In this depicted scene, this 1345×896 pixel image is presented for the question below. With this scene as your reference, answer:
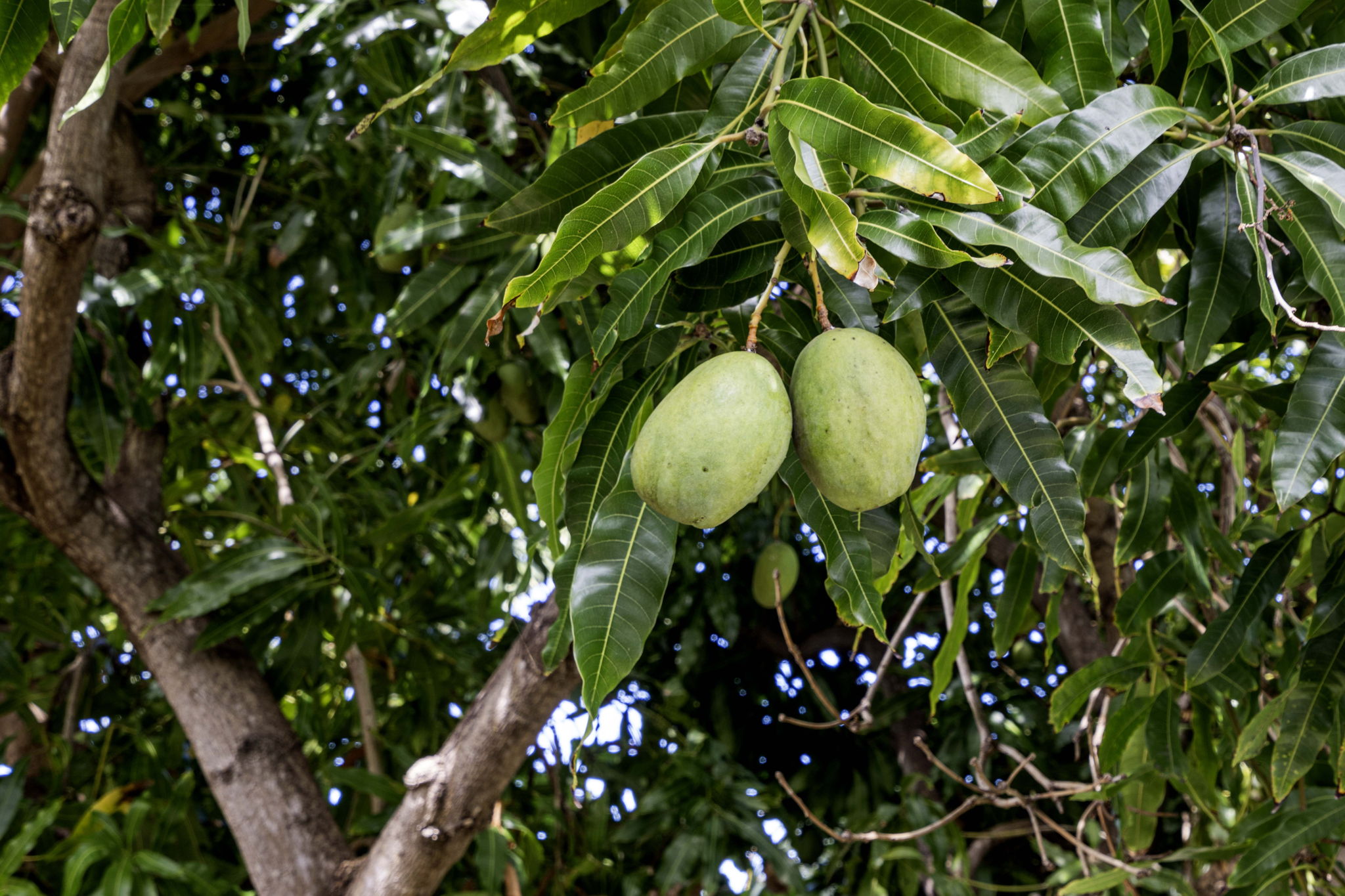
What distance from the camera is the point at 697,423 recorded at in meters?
0.83

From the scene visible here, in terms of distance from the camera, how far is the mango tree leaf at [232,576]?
2.33 m

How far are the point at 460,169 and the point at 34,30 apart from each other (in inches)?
38.6

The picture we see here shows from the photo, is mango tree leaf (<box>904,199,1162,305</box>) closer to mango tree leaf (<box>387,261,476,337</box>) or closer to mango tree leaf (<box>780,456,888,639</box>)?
mango tree leaf (<box>780,456,888,639</box>)

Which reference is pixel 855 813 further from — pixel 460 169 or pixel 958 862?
pixel 460 169

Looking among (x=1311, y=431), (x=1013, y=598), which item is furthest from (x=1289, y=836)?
(x=1311, y=431)

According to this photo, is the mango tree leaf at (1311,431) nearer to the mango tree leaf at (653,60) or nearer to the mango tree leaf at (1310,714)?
the mango tree leaf at (1310,714)

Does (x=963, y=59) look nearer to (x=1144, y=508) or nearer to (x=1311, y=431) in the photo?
(x=1311, y=431)

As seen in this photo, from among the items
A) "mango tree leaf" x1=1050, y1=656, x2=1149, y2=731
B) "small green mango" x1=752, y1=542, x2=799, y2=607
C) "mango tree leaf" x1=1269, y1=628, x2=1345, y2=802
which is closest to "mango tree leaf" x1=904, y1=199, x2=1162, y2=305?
"mango tree leaf" x1=1269, y1=628, x2=1345, y2=802

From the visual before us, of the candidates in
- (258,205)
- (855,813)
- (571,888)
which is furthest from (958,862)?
(258,205)

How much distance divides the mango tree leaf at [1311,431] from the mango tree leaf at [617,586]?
59 centimetres

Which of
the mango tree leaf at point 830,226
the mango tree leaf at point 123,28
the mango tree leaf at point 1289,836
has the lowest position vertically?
the mango tree leaf at point 1289,836

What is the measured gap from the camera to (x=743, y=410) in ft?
2.73

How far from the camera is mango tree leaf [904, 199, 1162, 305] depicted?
2.70 ft

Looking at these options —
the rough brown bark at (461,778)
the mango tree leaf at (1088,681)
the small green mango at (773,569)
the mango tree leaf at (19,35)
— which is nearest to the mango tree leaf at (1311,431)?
the mango tree leaf at (1088,681)
